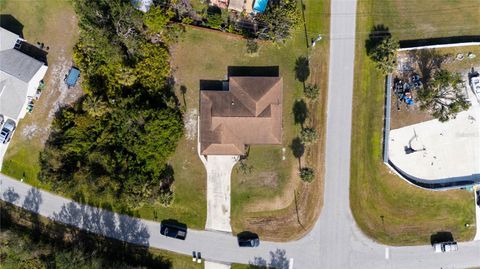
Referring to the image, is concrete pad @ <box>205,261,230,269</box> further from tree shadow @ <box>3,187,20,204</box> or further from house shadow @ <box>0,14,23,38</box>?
house shadow @ <box>0,14,23,38</box>

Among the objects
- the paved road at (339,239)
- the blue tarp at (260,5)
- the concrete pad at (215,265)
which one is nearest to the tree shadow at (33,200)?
the paved road at (339,239)

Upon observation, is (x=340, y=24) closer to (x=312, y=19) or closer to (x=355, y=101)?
(x=312, y=19)

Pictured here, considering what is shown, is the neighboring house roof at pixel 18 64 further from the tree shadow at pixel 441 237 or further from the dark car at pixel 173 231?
the tree shadow at pixel 441 237

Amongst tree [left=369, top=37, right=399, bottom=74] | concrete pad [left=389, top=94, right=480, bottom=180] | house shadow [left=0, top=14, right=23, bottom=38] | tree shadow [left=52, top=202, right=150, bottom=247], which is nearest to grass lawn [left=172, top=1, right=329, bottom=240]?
tree [left=369, top=37, right=399, bottom=74]

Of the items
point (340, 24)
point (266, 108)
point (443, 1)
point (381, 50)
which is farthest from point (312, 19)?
point (443, 1)

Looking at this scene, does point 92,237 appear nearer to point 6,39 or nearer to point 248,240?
point 248,240

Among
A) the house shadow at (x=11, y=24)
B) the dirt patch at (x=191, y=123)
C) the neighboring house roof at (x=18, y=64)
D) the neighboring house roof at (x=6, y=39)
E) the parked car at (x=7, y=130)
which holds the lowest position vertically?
the parked car at (x=7, y=130)
